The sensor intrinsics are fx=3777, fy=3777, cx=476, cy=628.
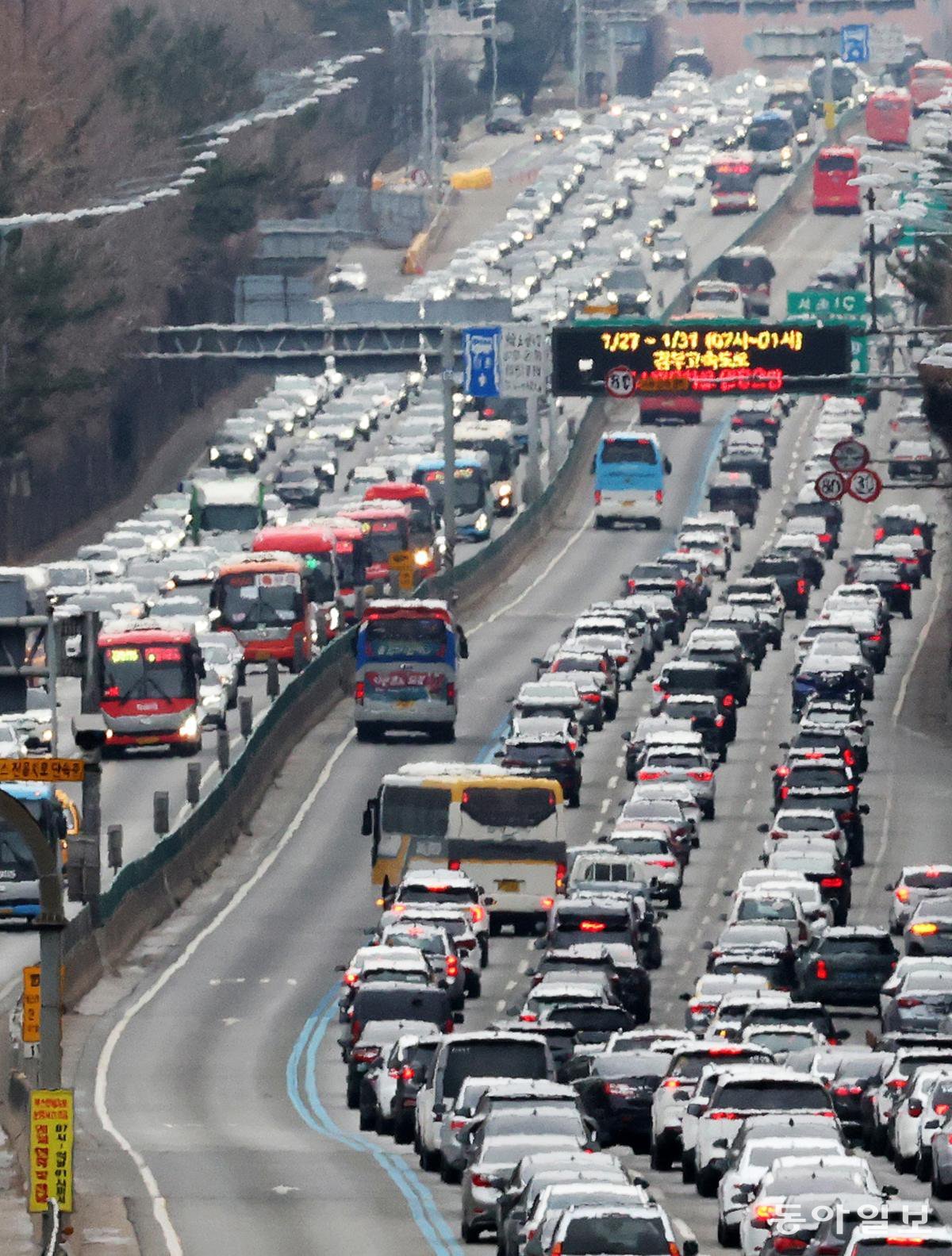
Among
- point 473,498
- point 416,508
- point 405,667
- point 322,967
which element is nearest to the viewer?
point 322,967

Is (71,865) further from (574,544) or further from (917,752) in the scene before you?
(574,544)

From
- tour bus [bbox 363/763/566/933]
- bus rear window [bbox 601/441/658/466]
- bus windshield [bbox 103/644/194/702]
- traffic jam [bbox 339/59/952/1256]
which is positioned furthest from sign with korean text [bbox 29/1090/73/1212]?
bus rear window [bbox 601/441/658/466]

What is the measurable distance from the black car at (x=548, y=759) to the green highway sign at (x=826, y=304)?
A: 4045cm

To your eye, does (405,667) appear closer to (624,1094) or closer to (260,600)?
(260,600)

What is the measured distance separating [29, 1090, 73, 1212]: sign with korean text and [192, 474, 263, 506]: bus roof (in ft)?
286

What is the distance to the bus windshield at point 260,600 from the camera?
93.1 metres

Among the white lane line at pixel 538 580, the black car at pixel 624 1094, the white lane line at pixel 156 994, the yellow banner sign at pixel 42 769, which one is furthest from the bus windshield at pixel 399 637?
the yellow banner sign at pixel 42 769

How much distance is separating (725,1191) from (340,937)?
32845 millimetres

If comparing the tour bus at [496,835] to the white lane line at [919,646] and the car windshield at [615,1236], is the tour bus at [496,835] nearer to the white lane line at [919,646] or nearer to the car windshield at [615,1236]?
the white lane line at [919,646]

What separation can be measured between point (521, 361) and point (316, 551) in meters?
14.7

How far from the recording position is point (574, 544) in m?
125

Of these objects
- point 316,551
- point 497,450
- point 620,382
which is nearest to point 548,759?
point 620,382

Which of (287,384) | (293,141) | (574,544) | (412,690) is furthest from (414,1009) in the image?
(293,141)

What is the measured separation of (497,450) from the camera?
133 metres
